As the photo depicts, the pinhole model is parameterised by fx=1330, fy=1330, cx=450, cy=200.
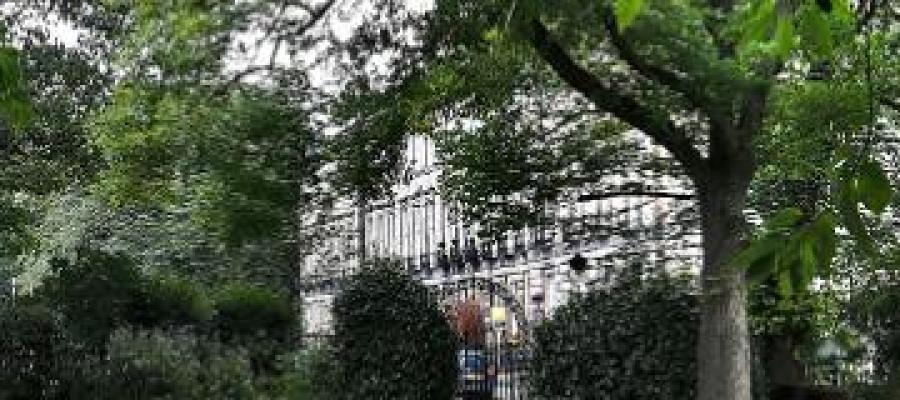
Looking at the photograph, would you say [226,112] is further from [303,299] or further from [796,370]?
[303,299]

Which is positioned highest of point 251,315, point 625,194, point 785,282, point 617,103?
point 617,103

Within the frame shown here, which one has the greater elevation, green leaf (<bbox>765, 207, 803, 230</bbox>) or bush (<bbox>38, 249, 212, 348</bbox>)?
bush (<bbox>38, 249, 212, 348</bbox>)

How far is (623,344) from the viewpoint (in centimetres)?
1280

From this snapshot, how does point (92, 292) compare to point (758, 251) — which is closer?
point (758, 251)

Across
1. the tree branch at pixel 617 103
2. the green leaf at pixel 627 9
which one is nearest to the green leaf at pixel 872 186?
the green leaf at pixel 627 9

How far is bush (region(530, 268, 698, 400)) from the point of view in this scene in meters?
12.4

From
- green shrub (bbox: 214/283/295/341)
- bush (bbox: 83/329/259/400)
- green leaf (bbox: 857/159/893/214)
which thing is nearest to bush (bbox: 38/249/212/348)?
green shrub (bbox: 214/283/295/341)

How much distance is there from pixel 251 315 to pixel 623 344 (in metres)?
7.56

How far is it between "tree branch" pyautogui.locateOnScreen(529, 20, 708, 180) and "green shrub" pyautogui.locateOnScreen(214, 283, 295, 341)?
8.70 meters

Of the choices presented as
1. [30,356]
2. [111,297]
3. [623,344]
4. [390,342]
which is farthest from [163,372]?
[623,344]

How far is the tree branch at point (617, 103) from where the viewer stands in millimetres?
10469

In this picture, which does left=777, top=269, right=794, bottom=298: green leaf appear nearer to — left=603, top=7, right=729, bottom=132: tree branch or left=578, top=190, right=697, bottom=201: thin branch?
left=603, top=7, right=729, bottom=132: tree branch

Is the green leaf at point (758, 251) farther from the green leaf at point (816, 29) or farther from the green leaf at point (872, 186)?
the green leaf at point (816, 29)

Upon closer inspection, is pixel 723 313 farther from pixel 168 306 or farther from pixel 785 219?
pixel 785 219
